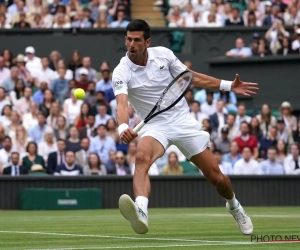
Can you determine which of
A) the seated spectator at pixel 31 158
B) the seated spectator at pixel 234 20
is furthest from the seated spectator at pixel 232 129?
the seated spectator at pixel 234 20

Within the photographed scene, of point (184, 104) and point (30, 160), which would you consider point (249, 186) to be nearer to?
point (30, 160)

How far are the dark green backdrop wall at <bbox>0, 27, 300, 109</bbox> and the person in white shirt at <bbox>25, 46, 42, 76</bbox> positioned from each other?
1362 mm

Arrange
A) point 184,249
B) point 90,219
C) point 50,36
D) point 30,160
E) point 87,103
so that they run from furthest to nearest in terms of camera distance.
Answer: point 50,36 < point 87,103 < point 30,160 < point 90,219 < point 184,249

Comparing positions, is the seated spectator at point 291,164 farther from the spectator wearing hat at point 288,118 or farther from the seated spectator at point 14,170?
the seated spectator at point 14,170

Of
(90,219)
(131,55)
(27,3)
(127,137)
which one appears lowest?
(90,219)

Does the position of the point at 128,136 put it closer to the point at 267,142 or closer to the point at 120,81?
the point at 120,81

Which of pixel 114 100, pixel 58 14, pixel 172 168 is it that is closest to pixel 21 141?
pixel 114 100

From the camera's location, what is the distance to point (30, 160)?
20.6 meters

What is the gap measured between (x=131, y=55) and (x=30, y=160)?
1077 cm

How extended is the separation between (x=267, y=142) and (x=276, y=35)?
13.7ft

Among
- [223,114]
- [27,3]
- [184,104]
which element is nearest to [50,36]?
[27,3]

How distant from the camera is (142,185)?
9.76 meters

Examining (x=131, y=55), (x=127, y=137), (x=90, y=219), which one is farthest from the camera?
(x=90, y=219)

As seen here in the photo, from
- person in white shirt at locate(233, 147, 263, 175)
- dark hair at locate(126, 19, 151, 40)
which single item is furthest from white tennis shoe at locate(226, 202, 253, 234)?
person in white shirt at locate(233, 147, 263, 175)
